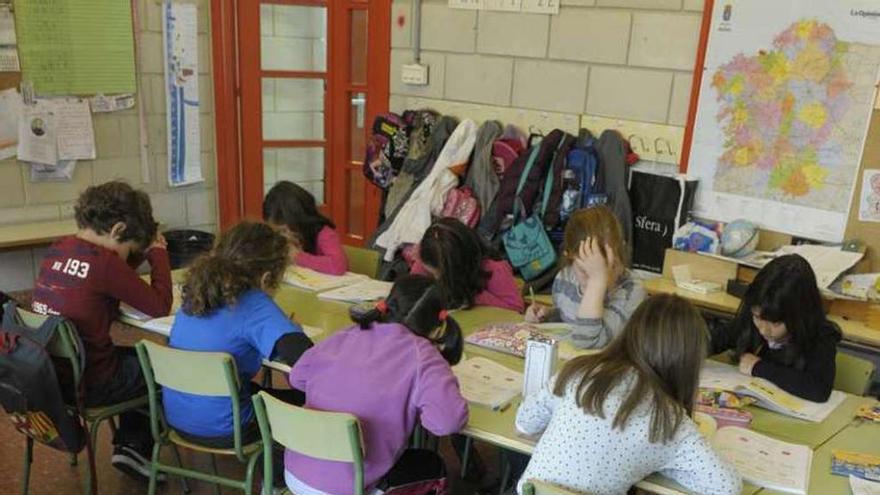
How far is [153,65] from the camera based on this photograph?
15.7 feet

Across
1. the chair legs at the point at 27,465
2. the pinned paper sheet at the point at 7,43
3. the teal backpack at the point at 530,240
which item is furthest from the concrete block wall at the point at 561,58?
the chair legs at the point at 27,465

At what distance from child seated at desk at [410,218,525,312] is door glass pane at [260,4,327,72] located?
8.82 ft

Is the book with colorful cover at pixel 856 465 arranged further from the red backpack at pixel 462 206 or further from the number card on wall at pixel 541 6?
the number card on wall at pixel 541 6

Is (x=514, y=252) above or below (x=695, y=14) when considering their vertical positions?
below

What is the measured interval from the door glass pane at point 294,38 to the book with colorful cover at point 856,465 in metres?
4.09

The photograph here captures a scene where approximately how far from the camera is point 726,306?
3279 millimetres

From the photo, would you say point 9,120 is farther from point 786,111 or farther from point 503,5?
point 786,111

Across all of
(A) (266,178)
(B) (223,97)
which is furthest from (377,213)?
(B) (223,97)

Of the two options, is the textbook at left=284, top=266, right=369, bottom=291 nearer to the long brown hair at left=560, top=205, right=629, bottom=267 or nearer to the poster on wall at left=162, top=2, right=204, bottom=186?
the long brown hair at left=560, top=205, right=629, bottom=267

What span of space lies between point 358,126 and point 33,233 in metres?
2.05

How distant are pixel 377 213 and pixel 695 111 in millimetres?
2166

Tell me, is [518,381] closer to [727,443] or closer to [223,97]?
[727,443]

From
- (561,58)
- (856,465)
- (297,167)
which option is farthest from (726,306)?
(297,167)

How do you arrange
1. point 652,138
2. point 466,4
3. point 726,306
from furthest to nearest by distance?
point 466,4 → point 652,138 → point 726,306
